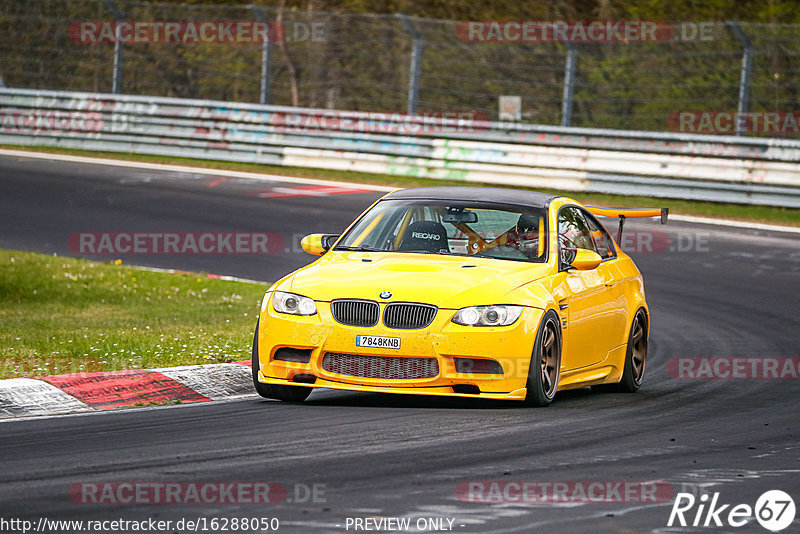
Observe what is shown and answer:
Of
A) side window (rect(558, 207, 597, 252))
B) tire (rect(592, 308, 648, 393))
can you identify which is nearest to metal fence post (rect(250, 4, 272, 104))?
side window (rect(558, 207, 597, 252))

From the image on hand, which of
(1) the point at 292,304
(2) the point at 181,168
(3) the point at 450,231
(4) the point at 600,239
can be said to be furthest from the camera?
(2) the point at 181,168

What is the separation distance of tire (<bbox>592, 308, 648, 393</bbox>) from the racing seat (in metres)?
1.65

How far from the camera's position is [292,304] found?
8.73 meters

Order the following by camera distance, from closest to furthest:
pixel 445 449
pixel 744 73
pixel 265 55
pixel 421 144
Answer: pixel 445 449 < pixel 744 73 < pixel 421 144 < pixel 265 55

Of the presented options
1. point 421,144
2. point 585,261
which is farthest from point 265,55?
point 585,261

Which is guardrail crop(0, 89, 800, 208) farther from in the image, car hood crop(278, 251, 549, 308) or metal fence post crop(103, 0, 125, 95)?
car hood crop(278, 251, 549, 308)

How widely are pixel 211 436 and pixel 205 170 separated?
18.3 meters

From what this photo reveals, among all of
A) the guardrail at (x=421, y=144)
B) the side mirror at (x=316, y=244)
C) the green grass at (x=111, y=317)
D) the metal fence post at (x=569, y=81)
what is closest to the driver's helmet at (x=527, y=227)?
the side mirror at (x=316, y=244)

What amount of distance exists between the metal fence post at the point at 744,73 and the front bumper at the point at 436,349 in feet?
48.0

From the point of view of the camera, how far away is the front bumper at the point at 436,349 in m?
8.42

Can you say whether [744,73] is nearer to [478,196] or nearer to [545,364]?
[478,196]

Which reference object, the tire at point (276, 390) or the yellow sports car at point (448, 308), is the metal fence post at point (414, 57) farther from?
the tire at point (276, 390)

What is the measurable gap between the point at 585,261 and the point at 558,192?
14159 mm

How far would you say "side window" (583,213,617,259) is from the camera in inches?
416
